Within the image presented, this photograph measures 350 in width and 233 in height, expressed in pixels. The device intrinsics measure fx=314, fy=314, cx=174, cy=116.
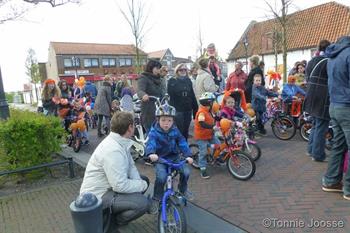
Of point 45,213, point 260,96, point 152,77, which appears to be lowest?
point 45,213

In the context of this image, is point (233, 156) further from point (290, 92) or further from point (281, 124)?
point (290, 92)

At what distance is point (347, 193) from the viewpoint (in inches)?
163

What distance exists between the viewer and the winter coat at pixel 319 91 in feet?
17.0

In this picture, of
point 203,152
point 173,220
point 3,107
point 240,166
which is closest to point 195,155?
point 203,152

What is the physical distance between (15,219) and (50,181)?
61.0 inches

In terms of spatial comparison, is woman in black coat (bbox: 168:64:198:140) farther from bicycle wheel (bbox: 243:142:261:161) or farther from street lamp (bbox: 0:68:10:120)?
street lamp (bbox: 0:68:10:120)

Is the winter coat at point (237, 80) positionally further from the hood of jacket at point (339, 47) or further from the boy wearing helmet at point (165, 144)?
the boy wearing helmet at point (165, 144)

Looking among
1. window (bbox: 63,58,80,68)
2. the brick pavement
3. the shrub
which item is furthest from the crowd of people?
window (bbox: 63,58,80,68)

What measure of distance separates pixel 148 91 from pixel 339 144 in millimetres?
3478

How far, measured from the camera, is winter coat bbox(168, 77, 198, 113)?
6312mm

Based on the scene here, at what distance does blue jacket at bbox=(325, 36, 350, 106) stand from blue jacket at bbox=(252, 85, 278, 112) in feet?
11.7

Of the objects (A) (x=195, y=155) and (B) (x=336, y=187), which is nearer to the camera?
(B) (x=336, y=187)

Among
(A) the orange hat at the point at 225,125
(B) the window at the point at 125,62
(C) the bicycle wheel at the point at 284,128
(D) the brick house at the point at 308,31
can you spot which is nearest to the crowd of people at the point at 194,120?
(A) the orange hat at the point at 225,125

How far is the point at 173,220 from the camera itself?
3.29m
